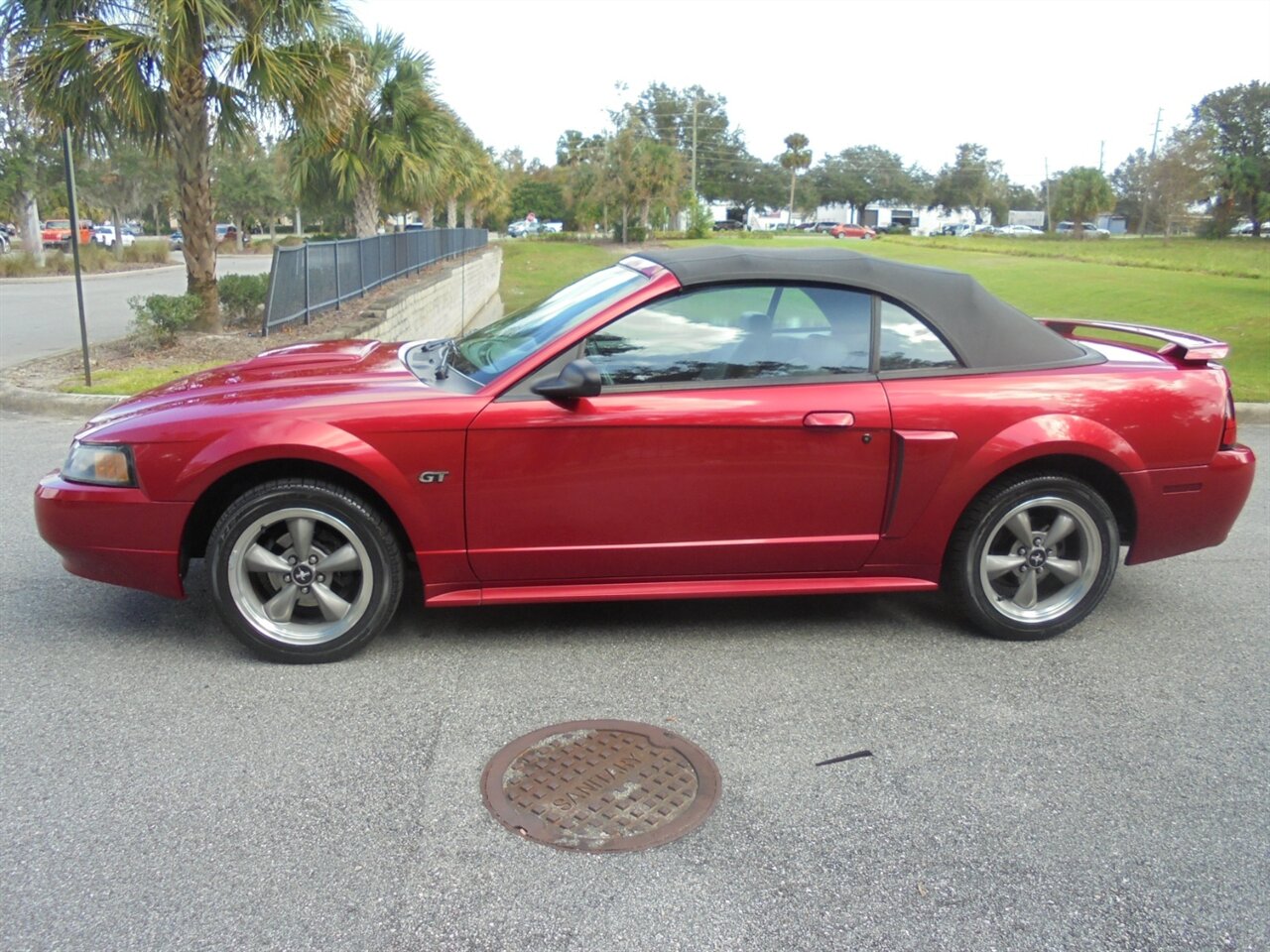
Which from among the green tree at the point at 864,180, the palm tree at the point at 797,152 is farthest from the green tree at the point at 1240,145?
the green tree at the point at 864,180

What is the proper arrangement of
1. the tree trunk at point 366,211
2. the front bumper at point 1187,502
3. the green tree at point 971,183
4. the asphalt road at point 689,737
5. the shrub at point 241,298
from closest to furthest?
the asphalt road at point 689,737
the front bumper at point 1187,502
the shrub at point 241,298
the tree trunk at point 366,211
the green tree at point 971,183

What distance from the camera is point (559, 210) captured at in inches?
4072

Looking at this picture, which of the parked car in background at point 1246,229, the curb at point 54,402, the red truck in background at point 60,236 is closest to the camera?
the curb at point 54,402

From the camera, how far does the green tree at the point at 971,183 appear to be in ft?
420

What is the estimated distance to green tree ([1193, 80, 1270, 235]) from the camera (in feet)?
227

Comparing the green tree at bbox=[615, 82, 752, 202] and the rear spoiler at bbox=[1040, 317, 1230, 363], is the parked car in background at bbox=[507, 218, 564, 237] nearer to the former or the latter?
the green tree at bbox=[615, 82, 752, 202]

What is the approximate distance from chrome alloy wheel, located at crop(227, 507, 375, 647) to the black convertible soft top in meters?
1.70

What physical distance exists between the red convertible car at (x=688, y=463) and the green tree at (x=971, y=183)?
132 metres

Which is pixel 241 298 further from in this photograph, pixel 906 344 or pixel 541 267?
pixel 541 267

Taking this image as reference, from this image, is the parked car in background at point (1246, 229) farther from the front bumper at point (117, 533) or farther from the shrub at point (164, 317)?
the front bumper at point (117, 533)

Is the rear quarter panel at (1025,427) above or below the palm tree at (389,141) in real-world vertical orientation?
below

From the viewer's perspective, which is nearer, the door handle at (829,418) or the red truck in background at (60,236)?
the door handle at (829,418)

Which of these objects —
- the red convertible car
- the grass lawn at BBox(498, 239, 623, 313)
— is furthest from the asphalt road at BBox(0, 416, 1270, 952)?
the grass lawn at BBox(498, 239, 623, 313)

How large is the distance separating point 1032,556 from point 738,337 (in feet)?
5.08
